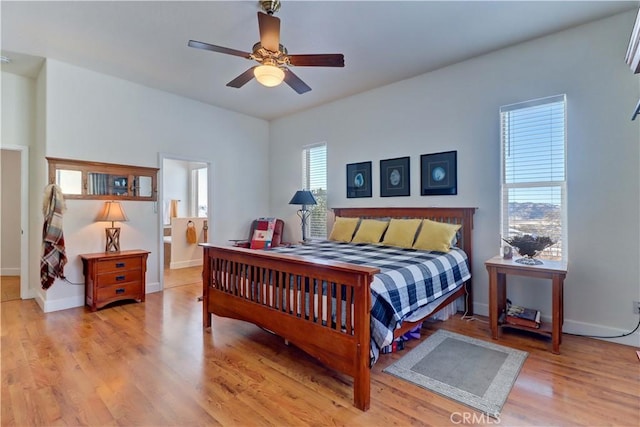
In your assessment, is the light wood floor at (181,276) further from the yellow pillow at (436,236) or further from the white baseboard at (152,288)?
the yellow pillow at (436,236)

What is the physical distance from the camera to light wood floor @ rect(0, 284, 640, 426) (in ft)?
5.79

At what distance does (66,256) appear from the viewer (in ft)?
12.2

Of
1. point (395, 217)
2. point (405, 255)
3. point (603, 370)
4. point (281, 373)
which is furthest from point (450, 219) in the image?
point (281, 373)

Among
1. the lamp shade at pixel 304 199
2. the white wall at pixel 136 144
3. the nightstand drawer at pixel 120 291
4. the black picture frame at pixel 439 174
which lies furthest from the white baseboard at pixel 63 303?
the black picture frame at pixel 439 174

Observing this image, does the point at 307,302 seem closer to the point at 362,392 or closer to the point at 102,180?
the point at 362,392

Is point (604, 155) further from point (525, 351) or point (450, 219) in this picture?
point (525, 351)

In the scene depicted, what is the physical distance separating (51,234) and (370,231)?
372cm

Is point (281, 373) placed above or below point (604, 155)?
below

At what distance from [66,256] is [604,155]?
19.1ft

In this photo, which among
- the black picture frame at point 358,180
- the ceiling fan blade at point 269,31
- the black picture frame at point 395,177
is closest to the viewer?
the ceiling fan blade at point 269,31

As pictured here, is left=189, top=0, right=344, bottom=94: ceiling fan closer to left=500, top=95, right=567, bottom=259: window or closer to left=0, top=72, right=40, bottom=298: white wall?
left=500, top=95, right=567, bottom=259: window

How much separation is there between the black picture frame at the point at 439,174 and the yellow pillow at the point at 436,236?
1.76 feet

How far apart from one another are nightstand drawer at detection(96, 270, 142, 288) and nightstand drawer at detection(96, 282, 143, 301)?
0.05 metres

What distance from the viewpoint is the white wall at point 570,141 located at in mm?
2736
